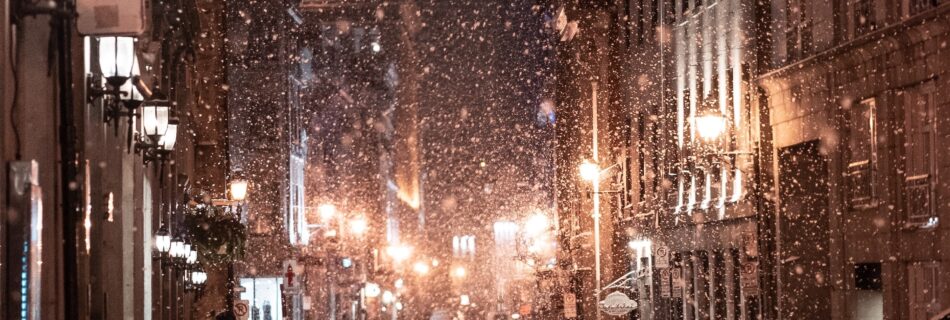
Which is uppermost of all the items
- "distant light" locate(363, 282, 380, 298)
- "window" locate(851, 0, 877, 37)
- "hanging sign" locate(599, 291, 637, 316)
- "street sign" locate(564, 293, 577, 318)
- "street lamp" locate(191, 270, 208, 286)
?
"window" locate(851, 0, 877, 37)

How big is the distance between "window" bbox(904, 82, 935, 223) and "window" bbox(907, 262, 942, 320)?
65cm

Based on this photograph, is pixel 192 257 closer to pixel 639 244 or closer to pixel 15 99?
pixel 15 99

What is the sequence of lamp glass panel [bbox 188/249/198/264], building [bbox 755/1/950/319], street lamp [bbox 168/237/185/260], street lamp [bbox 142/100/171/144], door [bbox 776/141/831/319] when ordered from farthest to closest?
lamp glass panel [bbox 188/249/198/264] < door [bbox 776/141/831/319] < street lamp [bbox 168/237/185/260] < building [bbox 755/1/950/319] < street lamp [bbox 142/100/171/144]

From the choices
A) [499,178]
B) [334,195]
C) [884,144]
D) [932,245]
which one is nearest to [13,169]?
[932,245]

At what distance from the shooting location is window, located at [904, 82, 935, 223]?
18156mm

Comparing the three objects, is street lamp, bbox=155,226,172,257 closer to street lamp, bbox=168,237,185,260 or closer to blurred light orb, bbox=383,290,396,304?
street lamp, bbox=168,237,185,260

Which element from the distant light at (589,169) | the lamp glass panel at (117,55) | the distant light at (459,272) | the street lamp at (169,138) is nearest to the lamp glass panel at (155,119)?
the street lamp at (169,138)

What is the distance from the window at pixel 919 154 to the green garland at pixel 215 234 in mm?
12355

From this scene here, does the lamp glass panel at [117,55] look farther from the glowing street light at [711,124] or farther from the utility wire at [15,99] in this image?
the glowing street light at [711,124]

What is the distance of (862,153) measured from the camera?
21.3 meters

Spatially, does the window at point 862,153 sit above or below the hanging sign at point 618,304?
above

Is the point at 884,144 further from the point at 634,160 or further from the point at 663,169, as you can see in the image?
the point at 634,160

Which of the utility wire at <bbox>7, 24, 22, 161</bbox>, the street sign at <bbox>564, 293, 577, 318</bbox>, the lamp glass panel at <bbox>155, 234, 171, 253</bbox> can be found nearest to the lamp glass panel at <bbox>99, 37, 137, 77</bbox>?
the utility wire at <bbox>7, 24, 22, 161</bbox>

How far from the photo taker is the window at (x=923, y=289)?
1804 cm
